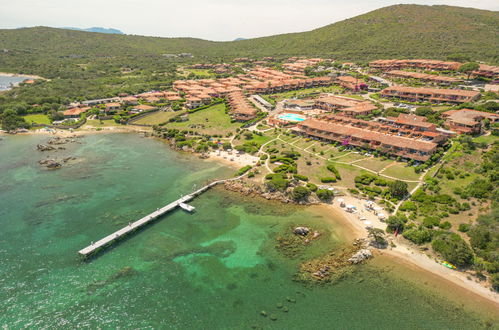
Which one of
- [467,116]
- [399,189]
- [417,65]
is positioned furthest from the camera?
[417,65]

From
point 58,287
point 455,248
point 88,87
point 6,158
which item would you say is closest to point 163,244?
point 58,287

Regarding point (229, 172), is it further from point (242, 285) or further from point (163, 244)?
point (242, 285)

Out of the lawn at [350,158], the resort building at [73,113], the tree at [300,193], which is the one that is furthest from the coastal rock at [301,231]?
the resort building at [73,113]

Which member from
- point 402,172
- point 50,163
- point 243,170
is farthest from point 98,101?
point 402,172

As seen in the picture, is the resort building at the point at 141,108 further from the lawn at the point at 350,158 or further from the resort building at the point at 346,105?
the lawn at the point at 350,158

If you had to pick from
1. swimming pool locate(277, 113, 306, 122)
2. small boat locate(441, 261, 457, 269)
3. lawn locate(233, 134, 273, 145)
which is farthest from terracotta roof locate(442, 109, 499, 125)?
small boat locate(441, 261, 457, 269)

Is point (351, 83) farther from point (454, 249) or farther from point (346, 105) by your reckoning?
point (454, 249)
